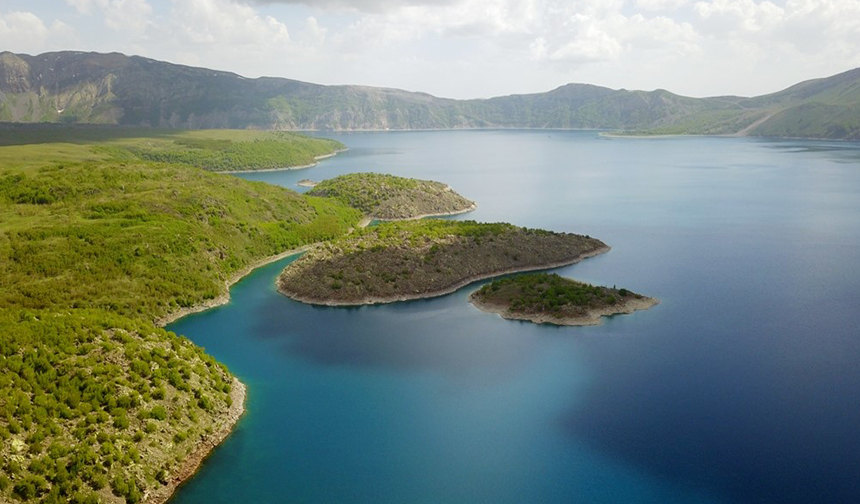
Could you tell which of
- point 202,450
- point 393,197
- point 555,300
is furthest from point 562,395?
point 393,197

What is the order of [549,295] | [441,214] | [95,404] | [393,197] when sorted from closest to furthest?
1. [95,404]
2. [549,295]
3. [393,197]
4. [441,214]

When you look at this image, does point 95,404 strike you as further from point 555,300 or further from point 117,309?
point 555,300

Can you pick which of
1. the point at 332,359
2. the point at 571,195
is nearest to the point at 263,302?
the point at 332,359

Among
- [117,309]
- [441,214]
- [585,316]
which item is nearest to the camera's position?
[117,309]

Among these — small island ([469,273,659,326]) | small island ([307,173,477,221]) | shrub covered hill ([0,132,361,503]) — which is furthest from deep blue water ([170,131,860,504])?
small island ([307,173,477,221])

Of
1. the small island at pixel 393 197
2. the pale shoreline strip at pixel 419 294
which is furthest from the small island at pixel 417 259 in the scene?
the small island at pixel 393 197

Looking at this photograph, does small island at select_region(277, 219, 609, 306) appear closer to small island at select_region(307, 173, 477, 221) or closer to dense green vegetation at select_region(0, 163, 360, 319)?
dense green vegetation at select_region(0, 163, 360, 319)

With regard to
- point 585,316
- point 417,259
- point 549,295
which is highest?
point 417,259

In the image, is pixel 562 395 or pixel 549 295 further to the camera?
pixel 549 295
